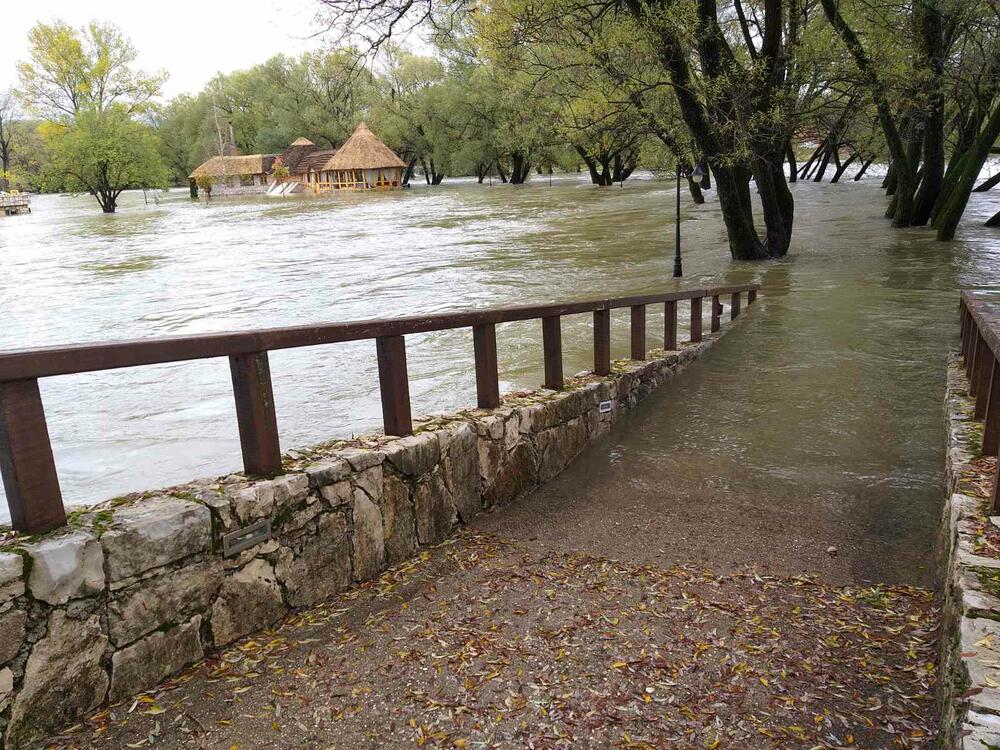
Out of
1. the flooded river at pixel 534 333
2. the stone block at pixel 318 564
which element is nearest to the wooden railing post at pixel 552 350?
the flooded river at pixel 534 333

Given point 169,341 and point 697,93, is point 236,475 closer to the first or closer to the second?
point 169,341

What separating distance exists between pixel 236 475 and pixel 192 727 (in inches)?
40.6

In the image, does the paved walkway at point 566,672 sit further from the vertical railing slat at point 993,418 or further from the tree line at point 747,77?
the tree line at point 747,77

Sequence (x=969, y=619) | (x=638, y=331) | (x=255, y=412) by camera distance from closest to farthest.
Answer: (x=969, y=619), (x=255, y=412), (x=638, y=331)

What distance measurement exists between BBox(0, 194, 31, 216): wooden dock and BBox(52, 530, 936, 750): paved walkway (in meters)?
59.8

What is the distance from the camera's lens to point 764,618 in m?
3.40

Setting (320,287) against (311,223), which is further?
(311,223)

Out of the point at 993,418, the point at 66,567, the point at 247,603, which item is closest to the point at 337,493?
the point at 247,603

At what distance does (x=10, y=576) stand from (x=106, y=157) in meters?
51.7

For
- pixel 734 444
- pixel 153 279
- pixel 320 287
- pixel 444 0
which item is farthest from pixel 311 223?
pixel 734 444

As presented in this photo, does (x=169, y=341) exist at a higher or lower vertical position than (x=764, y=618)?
higher

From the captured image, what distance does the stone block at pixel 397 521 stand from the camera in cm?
386

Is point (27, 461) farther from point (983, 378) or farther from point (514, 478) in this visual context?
point (983, 378)

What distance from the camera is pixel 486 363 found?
185 inches
